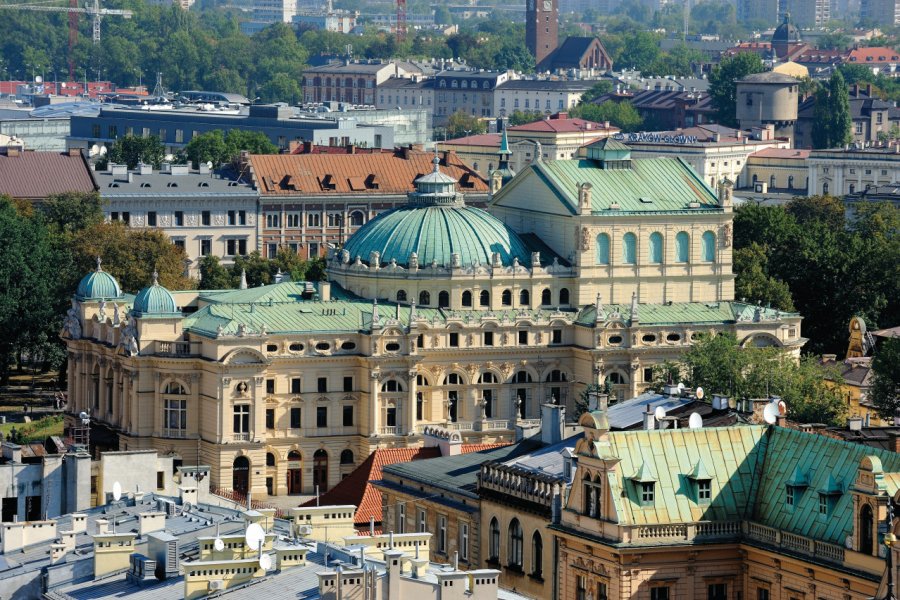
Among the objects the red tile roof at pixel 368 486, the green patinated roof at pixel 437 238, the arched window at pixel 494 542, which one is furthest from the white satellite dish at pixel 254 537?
the green patinated roof at pixel 437 238

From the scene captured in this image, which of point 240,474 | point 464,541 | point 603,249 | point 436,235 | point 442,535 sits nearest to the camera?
point 464,541

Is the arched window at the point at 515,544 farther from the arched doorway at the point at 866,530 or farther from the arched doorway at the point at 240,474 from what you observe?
the arched doorway at the point at 240,474

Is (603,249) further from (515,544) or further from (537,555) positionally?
(537,555)

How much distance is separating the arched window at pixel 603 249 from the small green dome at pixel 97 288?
92.4 feet

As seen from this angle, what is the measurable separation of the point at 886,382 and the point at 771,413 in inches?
2150

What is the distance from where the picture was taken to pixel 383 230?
18625cm

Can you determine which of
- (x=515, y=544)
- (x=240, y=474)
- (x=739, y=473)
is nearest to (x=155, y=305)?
(x=240, y=474)

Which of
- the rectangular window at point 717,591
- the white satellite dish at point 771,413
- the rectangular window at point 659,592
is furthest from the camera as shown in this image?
the white satellite dish at point 771,413

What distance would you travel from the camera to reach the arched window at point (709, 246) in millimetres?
190625

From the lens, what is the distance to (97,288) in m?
186

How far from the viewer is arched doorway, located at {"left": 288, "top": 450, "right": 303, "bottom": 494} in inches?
6914

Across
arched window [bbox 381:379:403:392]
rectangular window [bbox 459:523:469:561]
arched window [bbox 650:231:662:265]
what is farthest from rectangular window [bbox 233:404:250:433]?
rectangular window [bbox 459:523:469:561]

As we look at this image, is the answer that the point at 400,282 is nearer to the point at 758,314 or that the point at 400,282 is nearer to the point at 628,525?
the point at 758,314

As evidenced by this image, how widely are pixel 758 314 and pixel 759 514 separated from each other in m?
75.3
